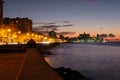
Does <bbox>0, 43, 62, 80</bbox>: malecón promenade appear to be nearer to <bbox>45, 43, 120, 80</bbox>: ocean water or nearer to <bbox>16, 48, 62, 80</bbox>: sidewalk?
<bbox>16, 48, 62, 80</bbox>: sidewalk

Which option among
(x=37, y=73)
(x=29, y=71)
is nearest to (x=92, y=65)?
(x=29, y=71)

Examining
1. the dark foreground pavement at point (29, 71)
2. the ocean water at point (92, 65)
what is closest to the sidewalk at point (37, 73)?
the dark foreground pavement at point (29, 71)

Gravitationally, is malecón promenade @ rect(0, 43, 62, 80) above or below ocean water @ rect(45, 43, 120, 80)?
above

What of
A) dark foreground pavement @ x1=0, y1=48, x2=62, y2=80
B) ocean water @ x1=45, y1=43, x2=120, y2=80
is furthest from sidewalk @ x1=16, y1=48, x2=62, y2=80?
ocean water @ x1=45, y1=43, x2=120, y2=80

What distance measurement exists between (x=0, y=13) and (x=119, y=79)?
127068 mm

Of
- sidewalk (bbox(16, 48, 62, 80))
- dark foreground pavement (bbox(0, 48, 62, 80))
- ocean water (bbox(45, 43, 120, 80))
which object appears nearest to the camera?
sidewalk (bbox(16, 48, 62, 80))

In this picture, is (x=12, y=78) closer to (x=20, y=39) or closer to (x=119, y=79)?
(x=119, y=79)

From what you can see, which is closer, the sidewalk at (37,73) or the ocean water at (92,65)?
the sidewalk at (37,73)

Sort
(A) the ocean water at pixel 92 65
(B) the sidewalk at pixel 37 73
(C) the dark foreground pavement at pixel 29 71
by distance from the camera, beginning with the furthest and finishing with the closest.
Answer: (A) the ocean water at pixel 92 65 → (C) the dark foreground pavement at pixel 29 71 → (B) the sidewalk at pixel 37 73

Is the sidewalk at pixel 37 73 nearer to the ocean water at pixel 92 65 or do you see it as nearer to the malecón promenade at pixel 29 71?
the malecón promenade at pixel 29 71

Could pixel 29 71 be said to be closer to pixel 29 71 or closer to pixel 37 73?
pixel 29 71

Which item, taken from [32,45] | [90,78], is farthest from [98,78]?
[32,45]

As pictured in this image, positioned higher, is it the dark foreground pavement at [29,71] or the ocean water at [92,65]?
the dark foreground pavement at [29,71]

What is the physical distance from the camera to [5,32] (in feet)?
403
